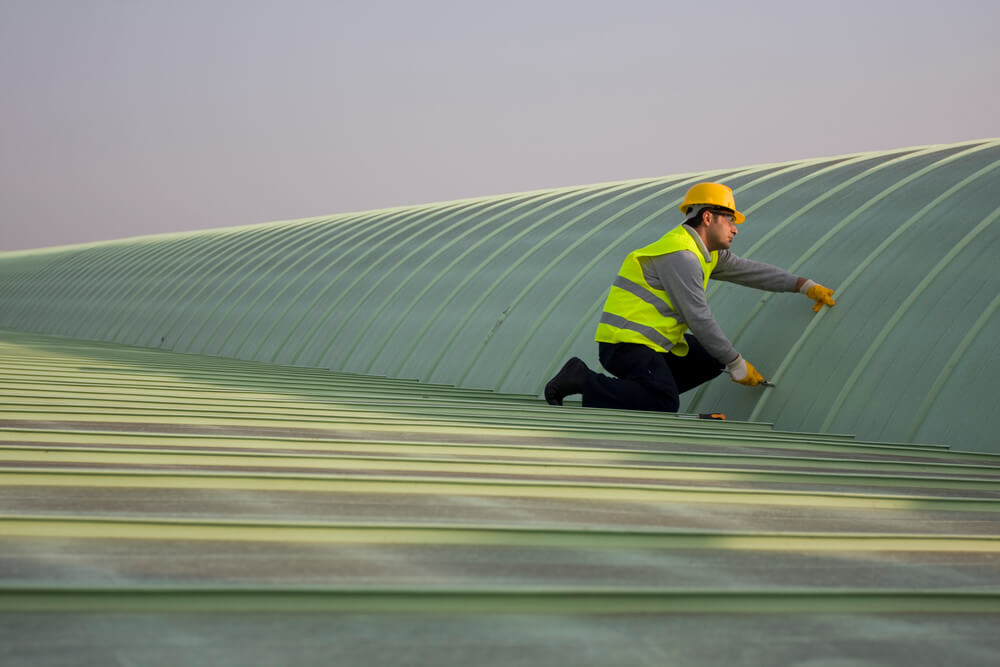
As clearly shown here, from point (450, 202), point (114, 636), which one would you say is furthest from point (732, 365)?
point (450, 202)

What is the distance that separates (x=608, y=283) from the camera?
10.9m

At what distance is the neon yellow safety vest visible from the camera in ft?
24.4

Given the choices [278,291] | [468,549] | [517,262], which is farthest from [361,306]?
[468,549]

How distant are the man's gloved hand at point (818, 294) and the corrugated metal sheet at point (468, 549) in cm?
317

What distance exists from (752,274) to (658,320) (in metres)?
1.06

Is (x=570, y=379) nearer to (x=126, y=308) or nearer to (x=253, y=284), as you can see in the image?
(x=253, y=284)

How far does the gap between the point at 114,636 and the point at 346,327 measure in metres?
12.1

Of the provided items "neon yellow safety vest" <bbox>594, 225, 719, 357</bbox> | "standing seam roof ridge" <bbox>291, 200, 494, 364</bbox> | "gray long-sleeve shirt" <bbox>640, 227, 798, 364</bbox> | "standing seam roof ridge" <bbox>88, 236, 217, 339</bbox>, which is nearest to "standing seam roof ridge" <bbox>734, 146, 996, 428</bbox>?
"gray long-sleeve shirt" <bbox>640, 227, 798, 364</bbox>

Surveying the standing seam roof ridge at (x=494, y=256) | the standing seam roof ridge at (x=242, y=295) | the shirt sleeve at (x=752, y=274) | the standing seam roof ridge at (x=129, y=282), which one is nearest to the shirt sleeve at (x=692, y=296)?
the shirt sleeve at (x=752, y=274)

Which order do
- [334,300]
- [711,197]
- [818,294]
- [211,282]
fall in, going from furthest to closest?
[211,282] → [334,300] → [818,294] → [711,197]

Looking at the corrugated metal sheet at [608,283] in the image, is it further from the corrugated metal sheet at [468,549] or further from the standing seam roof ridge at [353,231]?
the corrugated metal sheet at [468,549]

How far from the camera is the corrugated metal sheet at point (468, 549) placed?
2.17m

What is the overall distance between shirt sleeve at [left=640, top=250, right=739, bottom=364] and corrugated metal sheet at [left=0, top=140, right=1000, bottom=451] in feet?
3.30

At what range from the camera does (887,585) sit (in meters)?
2.78
